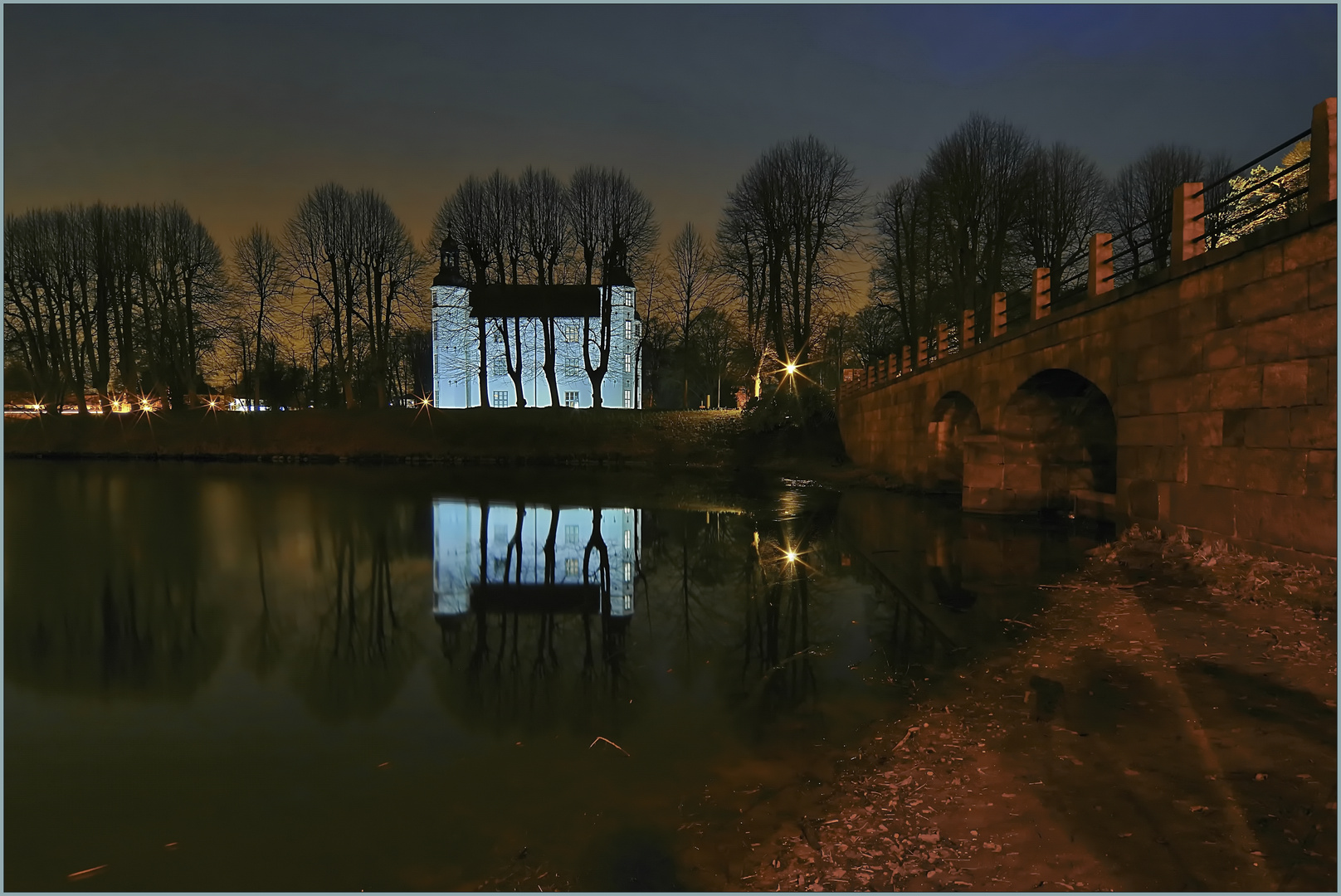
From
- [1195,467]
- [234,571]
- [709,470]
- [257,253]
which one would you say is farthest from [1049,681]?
[257,253]

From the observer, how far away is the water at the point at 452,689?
4.04 m

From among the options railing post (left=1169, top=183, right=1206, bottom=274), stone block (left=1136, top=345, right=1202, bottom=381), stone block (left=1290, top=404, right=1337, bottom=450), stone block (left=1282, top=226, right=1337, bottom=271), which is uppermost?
railing post (left=1169, top=183, right=1206, bottom=274)

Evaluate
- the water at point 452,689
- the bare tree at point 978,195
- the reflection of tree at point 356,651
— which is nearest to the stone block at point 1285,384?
the water at point 452,689

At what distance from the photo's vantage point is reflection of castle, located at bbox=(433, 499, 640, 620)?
9914mm

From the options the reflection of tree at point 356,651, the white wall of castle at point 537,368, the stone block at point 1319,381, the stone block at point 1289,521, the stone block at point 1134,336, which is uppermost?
the white wall of castle at point 537,368

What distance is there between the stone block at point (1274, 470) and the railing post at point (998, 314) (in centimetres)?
900

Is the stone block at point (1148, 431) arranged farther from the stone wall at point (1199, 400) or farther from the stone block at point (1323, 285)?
the stone block at point (1323, 285)

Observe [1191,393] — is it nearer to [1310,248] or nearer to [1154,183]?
[1310,248]

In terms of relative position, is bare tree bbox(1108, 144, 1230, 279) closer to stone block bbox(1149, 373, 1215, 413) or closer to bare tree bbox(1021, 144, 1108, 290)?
bare tree bbox(1021, 144, 1108, 290)

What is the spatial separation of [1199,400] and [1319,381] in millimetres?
1978

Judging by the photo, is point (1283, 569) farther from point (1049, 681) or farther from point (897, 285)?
point (897, 285)

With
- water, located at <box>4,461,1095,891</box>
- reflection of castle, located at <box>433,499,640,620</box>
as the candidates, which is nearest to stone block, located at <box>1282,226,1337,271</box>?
water, located at <box>4,461,1095,891</box>

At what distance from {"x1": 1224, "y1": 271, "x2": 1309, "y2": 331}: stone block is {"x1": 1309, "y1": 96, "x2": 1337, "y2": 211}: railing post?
2.57 feet

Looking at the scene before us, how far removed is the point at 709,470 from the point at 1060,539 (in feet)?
82.1
